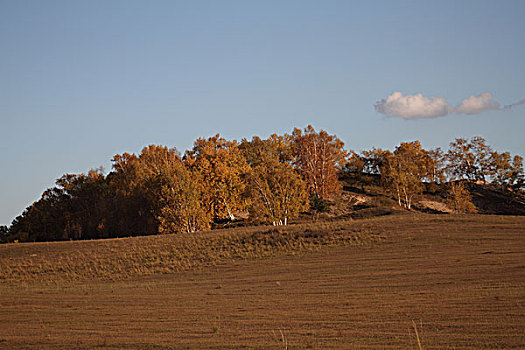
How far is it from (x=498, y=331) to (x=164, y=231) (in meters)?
54.4

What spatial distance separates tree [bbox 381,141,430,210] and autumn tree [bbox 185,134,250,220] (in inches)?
1082

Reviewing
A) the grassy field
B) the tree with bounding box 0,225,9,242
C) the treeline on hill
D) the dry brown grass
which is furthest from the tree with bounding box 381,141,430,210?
the tree with bounding box 0,225,9,242

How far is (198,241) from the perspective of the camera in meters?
43.9

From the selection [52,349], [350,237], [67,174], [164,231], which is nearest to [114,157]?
Result: [67,174]

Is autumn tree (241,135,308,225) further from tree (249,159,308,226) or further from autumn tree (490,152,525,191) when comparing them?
autumn tree (490,152,525,191)

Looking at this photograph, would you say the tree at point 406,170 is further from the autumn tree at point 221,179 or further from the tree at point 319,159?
the autumn tree at point 221,179

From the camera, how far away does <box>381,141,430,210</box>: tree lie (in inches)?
3386

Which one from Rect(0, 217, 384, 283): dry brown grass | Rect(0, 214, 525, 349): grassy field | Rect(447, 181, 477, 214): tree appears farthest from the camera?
Rect(447, 181, 477, 214): tree

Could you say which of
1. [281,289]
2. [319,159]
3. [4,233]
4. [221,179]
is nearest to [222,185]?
[221,179]

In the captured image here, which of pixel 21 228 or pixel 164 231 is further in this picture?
pixel 21 228

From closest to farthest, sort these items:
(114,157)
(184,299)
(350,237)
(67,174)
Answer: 1. (184,299)
2. (350,237)
3. (67,174)
4. (114,157)

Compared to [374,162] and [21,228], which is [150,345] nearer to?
[21,228]

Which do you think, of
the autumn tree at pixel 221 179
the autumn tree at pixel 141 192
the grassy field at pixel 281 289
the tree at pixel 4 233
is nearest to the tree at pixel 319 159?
the autumn tree at pixel 221 179

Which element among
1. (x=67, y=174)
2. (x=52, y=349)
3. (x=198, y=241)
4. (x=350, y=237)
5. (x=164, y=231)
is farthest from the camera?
(x=67, y=174)
